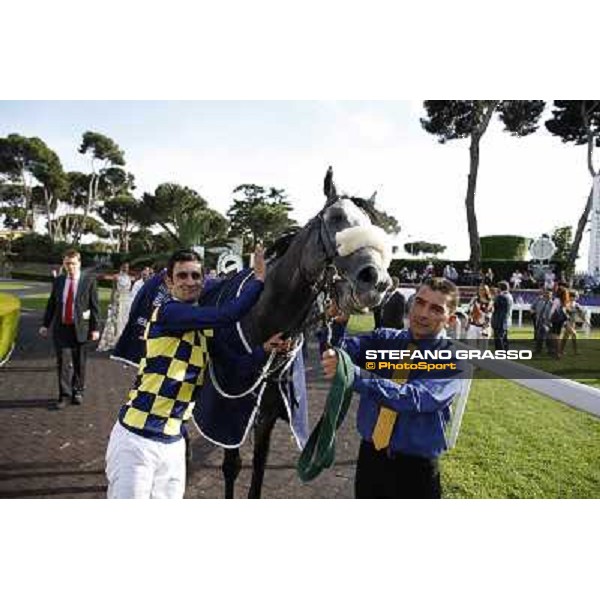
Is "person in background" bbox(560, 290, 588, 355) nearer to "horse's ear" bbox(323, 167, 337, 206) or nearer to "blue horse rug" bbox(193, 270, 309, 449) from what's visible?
"blue horse rug" bbox(193, 270, 309, 449)

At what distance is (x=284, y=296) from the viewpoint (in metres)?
3.06

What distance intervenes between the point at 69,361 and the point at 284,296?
3.12 meters

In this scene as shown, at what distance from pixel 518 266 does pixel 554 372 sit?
2.25 feet

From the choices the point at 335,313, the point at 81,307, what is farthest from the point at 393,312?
the point at 81,307

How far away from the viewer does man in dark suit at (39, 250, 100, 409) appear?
471 centimetres

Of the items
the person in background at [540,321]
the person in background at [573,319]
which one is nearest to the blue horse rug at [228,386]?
the person in background at [540,321]

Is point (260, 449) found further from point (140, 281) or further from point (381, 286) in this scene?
point (381, 286)

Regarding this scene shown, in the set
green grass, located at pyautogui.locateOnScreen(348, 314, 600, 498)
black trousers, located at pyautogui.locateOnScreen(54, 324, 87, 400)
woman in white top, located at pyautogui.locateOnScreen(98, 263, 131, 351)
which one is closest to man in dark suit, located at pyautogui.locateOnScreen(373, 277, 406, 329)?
green grass, located at pyautogui.locateOnScreen(348, 314, 600, 498)

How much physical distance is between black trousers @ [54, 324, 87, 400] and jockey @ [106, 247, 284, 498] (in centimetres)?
296

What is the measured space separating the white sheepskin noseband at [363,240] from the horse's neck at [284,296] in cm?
34

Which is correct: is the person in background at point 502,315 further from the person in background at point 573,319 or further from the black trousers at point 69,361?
the black trousers at point 69,361

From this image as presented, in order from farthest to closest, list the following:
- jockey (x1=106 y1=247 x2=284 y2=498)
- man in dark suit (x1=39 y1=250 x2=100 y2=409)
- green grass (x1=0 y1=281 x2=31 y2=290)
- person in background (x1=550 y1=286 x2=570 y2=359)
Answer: man in dark suit (x1=39 y1=250 x2=100 y2=409) → green grass (x1=0 y1=281 x2=31 y2=290) → person in background (x1=550 y1=286 x2=570 y2=359) → jockey (x1=106 y1=247 x2=284 y2=498)
